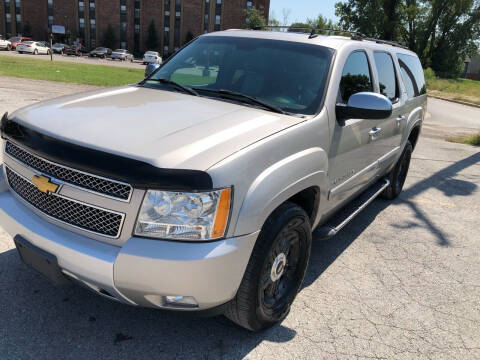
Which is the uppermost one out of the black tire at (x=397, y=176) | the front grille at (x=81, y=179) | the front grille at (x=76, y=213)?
the front grille at (x=81, y=179)

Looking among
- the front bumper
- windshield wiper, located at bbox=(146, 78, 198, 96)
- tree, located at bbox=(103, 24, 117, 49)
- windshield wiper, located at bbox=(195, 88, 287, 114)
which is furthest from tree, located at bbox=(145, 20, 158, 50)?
the front bumper

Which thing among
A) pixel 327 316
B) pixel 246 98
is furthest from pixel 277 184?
pixel 327 316

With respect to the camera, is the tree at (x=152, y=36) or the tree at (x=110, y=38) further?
the tree at (x=152, y=36)

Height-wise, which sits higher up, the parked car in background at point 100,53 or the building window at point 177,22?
the building window at point 177,22

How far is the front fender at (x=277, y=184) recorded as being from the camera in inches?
86.1

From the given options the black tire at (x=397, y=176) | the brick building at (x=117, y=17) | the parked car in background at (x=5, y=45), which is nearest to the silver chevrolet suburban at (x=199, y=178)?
the black tire at (x=397, y=176)

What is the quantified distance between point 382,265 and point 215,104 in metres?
2.17

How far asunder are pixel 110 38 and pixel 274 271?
75.1 meters

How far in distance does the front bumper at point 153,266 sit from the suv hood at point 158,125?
0.41 meters

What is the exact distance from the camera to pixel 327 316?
118 inches

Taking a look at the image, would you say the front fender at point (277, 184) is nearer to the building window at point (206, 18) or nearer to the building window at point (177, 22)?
the building window at point (206, 18)

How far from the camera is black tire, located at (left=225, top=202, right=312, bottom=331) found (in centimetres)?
238

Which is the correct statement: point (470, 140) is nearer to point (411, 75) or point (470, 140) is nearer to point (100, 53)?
point (411, 75)

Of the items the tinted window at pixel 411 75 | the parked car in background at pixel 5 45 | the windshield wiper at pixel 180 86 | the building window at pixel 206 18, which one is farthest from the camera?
the building window at pixel 206 18
